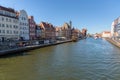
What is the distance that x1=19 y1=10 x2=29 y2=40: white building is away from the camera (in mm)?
71938

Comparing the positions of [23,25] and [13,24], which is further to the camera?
[23,25]

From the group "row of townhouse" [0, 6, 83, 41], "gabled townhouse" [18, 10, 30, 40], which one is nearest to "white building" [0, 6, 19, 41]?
"row of townhouse" [0, 6, 83, 41]

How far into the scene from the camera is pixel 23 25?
73.6m

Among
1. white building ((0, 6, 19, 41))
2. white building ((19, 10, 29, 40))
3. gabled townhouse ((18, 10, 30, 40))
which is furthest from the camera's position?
white building ((19, 10, 29, 40))

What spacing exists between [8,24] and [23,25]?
453 inches

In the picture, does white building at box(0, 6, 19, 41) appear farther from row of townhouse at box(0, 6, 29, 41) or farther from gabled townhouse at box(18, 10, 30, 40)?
gabled townhouse at box(18, 10, 30, 40)

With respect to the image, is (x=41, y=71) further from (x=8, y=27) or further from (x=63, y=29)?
(x=63, y=29)

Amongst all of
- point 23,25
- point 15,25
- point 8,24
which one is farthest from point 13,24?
point 23,25

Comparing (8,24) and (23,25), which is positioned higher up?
(23,25)

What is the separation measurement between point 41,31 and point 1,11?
4197 cm

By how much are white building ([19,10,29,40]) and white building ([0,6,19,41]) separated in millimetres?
3402

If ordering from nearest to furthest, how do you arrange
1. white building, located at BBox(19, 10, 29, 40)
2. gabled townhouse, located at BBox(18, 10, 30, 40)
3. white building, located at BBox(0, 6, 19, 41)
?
1. white building, located at BBox(0, 6, 19, 41)
2. gabled townhouse, located at BBox(18, 10, 30, 40)
3. white building, located at BBox(19, 10, 29, 40)

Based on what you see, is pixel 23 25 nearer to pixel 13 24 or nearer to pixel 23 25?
pixel 23 25

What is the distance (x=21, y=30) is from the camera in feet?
237
